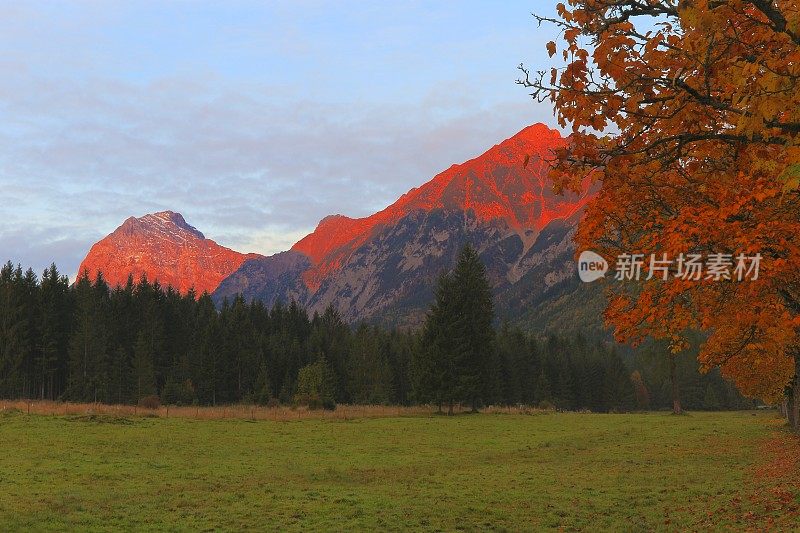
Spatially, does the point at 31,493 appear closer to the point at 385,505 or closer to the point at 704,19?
the point at 385,505

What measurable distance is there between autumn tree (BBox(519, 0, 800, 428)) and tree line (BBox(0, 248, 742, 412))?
63.3 metres

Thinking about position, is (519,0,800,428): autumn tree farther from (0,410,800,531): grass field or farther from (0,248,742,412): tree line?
(0,248,742,412): tree line

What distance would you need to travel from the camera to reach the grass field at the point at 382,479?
17156mm

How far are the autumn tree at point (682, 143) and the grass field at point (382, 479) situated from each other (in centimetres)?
728

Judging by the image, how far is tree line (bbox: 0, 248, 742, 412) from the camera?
Answer: 76062 millimetres

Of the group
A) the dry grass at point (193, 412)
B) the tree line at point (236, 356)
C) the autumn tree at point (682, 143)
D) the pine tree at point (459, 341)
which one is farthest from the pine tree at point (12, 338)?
the autumn tree at point (682, 143)

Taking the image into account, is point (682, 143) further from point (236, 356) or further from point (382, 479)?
point (236, 356)

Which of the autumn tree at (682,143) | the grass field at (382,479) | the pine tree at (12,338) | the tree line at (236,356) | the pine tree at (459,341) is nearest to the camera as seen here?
the autumn tree at (682,143)

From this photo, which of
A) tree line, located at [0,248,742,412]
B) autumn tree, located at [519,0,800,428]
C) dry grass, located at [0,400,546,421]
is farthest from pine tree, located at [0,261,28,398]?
autumn tree, located at [519,0,800,428]

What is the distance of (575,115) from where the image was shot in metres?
8.59

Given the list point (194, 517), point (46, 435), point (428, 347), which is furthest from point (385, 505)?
point (428, 347)

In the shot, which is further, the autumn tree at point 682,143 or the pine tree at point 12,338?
the pine tree at point 12,338

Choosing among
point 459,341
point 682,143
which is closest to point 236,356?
point 459,341

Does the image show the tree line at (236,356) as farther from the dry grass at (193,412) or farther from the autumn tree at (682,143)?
the autumn tree at (682,143)
